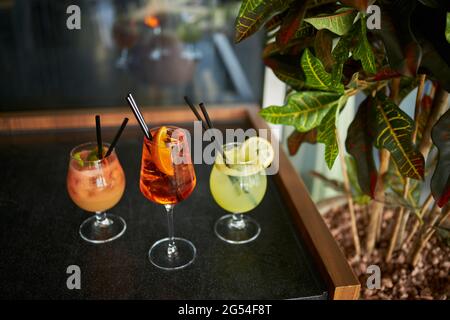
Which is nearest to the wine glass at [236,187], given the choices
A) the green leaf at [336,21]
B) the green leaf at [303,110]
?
the green leaf at [303,110]

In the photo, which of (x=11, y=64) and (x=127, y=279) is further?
(x=11, y=64)

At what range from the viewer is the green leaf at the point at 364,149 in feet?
3.70

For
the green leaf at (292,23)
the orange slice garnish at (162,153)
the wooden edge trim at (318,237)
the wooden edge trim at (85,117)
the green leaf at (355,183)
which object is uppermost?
the green leaf at (292,23)

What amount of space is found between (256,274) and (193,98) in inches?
74.3

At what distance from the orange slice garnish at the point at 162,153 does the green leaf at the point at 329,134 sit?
34 cm

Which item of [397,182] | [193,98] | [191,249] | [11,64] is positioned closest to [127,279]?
[191,249]

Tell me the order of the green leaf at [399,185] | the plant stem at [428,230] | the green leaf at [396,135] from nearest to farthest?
the green leaf at [396,135] < the plant stem at [428,230] < the green leaf at [399,185]

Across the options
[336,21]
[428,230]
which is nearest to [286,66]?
[336,21]

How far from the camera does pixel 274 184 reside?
1337 mm

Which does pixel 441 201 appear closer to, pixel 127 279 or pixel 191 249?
pixel 191 249

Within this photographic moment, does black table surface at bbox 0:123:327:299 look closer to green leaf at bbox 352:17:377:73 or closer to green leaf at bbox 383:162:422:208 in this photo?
green leaf at bbox 383:162:422:208

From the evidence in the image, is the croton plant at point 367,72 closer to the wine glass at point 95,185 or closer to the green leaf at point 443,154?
the green leaf at point 443,154
